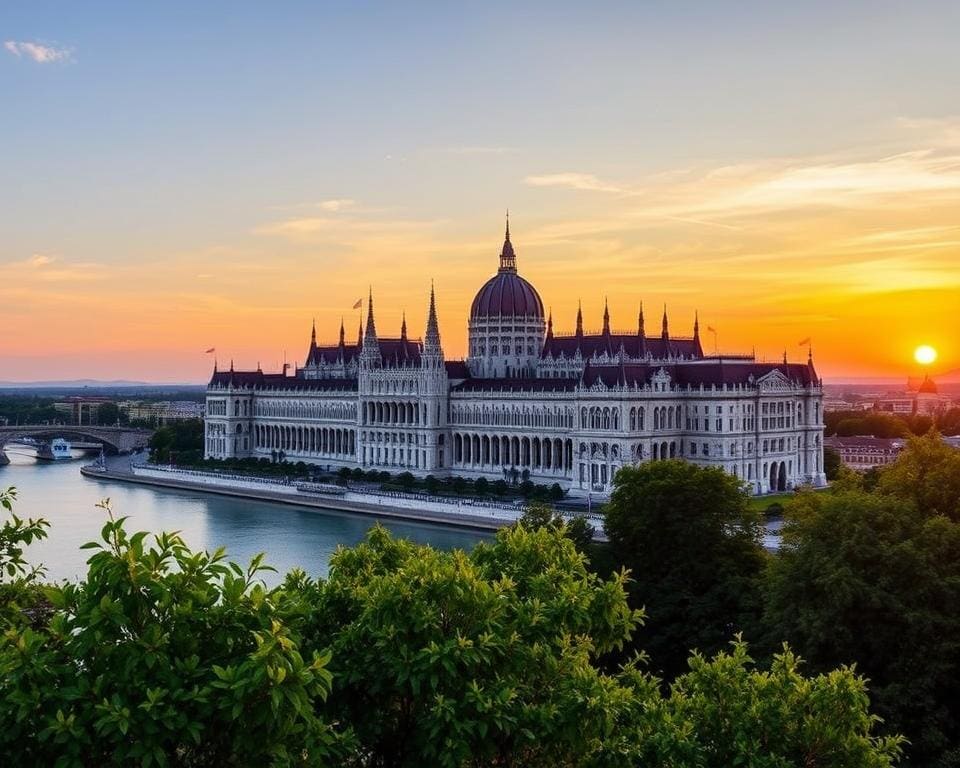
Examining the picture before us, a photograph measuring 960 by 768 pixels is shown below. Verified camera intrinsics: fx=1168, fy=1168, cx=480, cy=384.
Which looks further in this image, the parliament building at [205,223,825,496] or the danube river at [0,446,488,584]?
the parliament building at [205,223,825,496]

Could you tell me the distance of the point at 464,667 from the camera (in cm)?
1480

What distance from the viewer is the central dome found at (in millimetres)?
98375

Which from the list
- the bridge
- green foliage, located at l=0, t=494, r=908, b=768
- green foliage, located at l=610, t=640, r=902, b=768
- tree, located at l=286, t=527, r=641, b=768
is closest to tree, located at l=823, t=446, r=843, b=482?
green foliage, located at l=0, t=494, r=908, b=768

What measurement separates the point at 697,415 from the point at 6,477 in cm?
5932

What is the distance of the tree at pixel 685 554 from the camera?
31.6 metres

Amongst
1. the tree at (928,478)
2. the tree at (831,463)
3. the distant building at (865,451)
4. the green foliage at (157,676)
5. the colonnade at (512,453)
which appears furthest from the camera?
the distant building at (865,451)

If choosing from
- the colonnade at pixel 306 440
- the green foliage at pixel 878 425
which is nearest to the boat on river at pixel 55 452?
the colonnade at pixel 306 440

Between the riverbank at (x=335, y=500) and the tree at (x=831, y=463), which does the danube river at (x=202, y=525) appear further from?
the tree at (x=831, y=463)

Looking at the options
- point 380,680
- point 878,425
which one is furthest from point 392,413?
point 380,680

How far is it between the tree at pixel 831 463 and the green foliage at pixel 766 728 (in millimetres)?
71266

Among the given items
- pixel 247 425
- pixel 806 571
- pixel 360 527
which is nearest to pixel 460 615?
pixel 806 571

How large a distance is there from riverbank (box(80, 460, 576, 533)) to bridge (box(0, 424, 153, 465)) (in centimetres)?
1739

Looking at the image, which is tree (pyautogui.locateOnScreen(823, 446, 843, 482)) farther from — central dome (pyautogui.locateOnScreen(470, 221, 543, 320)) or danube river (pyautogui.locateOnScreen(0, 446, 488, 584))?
danube river (pyautogui.locateOnScreen(0, 446, 488, 584))

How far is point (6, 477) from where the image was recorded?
9975 centimetres
